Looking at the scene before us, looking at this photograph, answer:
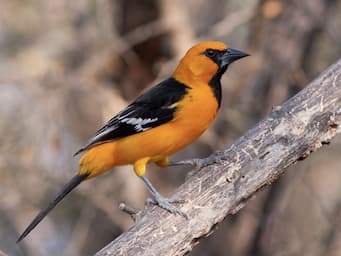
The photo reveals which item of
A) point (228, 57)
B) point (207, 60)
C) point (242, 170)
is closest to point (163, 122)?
point (207, 60)

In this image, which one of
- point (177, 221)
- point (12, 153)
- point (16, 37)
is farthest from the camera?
point (16, 37)

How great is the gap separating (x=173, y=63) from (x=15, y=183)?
216 cm

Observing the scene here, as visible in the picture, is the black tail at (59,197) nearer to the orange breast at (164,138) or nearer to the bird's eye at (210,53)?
the orange breast at (164,138)

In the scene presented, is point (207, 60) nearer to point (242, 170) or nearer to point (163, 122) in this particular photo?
point (163, 122)

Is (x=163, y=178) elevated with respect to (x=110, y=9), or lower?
lower

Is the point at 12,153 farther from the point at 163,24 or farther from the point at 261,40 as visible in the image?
the point at 261,40

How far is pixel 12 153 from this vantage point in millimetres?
7723

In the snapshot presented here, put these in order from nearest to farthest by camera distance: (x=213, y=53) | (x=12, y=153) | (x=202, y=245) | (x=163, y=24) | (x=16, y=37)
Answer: (x=213, y=53)
(x=12, y=153)
(x=163, y=24)
(x=202, y=245)
(x=16, y=37)

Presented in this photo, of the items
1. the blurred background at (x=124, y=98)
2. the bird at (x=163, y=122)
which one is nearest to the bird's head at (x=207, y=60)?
the bird at (x=163, y=122)

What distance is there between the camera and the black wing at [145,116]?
5.77 metres

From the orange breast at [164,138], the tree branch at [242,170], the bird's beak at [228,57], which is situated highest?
the bird's beak at [228,57]

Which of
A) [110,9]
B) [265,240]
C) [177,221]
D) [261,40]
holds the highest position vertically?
[110,9]

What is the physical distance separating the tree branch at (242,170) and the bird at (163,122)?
579 mm

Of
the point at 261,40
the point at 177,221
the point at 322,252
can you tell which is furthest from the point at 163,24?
the point at 177,221
